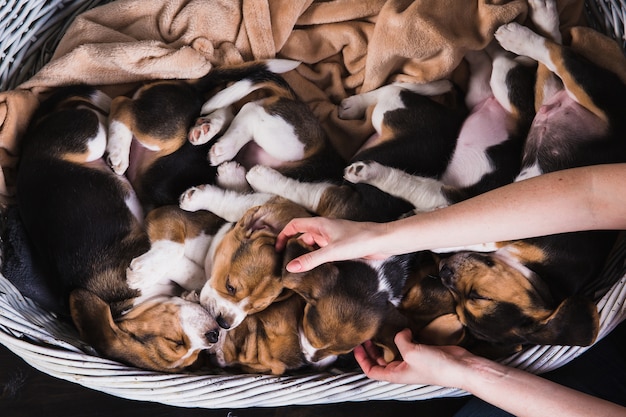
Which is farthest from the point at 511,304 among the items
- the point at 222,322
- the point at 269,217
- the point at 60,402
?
the point at 60,402

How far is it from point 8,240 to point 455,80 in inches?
83.6

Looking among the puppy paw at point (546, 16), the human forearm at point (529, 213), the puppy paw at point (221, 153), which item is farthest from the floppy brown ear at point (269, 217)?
the puppy paw at point (546, 16)

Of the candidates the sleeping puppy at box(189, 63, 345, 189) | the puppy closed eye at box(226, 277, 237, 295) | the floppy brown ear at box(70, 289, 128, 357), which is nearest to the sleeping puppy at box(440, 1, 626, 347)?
the sleeping puppy at box(189, 63, 345, 189)

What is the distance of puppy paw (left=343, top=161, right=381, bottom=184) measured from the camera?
106 inches

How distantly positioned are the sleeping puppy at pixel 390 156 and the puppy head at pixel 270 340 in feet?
1.43

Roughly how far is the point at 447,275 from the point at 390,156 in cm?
58

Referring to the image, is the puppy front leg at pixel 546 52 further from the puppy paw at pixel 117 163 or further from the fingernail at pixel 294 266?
the puppy paw at pixel 117 163

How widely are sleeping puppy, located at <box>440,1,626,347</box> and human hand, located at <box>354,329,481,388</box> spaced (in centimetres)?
17

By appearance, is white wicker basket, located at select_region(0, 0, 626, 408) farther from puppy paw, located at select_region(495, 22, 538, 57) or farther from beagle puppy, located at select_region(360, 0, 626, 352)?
puppy paw, located at select_region(495, 22, 538, 57)

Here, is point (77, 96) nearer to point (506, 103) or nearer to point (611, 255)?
point (506, 103)

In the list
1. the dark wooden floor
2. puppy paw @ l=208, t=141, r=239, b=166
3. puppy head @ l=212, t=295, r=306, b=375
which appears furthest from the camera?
the dark wooden floor

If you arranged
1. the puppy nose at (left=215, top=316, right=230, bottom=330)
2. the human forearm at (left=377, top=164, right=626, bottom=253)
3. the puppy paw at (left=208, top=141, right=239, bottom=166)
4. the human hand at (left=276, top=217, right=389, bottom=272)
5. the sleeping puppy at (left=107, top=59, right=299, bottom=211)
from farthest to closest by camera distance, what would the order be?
the puppy paw at (left=208, top=141, right=239, bottom=166)
the sleeping puppy at (left=107, top=59, right=299, bottom=211)
the puppy nose at (left=215, top=316, right=230, bottom=330)
the human hand at (left=276, top=217, right=389, bottom=272)
the human forearm at (left=377, top=164, right=626, bottom=253)

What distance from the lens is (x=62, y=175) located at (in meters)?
2.61

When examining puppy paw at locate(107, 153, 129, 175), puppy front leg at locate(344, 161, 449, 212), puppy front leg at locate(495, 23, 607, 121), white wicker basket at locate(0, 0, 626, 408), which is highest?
puppy front leg at locate(495, 23, 607, 121)
